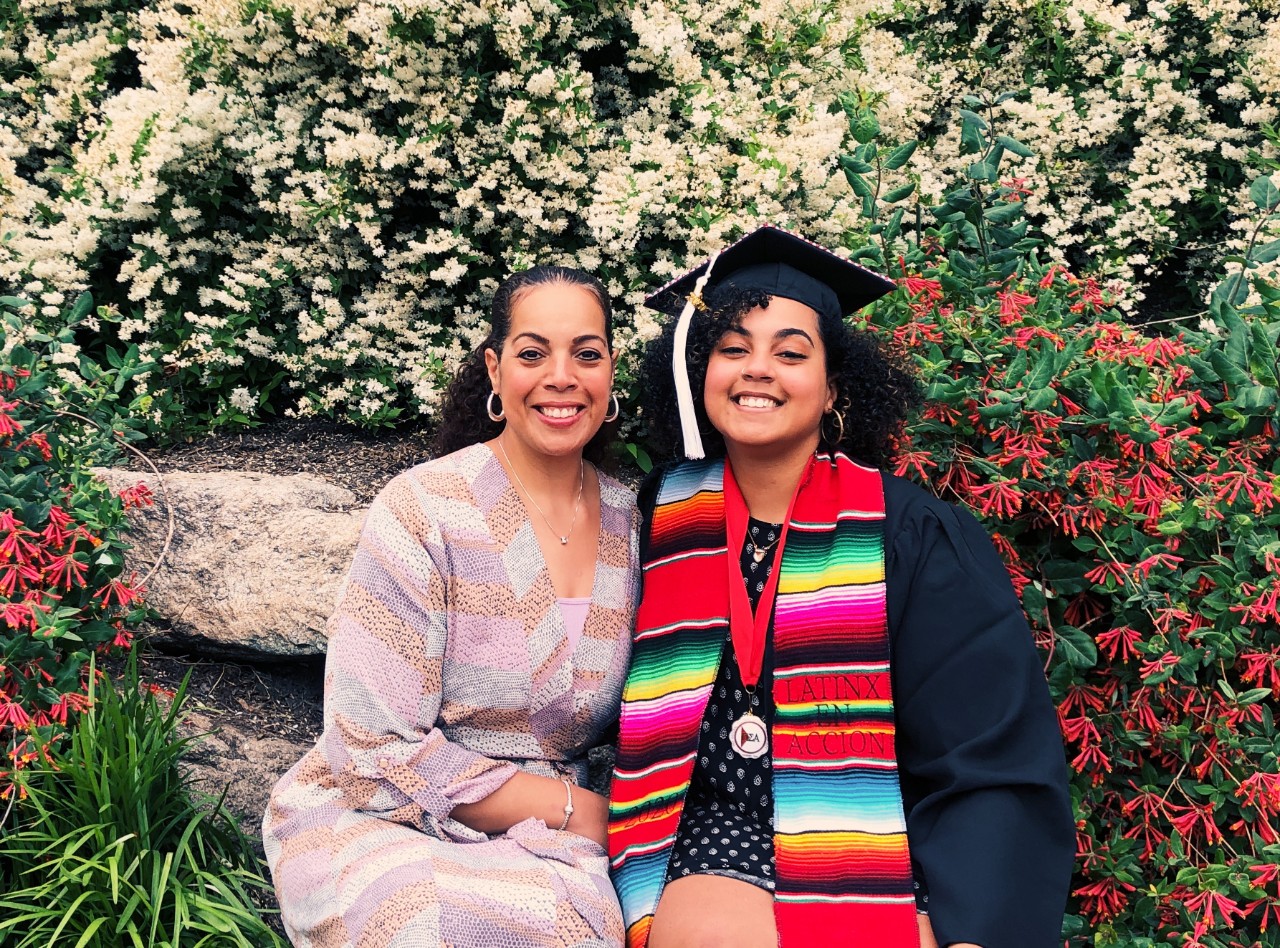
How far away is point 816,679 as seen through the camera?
2.21 metres

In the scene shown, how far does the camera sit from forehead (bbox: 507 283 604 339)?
2441mm

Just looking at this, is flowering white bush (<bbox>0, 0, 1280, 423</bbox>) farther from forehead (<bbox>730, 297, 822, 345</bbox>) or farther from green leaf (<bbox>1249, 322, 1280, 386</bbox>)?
green leaf (<bbox>1249, 322, 1280, 386</bbox>)

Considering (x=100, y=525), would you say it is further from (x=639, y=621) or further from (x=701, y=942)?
(x=701, y=942)

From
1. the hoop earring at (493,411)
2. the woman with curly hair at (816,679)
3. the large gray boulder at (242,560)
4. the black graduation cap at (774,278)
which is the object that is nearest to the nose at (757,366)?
the woman with curly hair at (816,679)

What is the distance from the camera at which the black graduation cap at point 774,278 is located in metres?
2.41

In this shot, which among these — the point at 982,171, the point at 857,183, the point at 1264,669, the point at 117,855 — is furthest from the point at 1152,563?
the point at 117,855

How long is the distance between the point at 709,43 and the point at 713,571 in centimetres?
247

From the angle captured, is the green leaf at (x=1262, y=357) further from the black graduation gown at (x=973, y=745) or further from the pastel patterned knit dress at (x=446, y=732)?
the pastel patterned knit dress at (x=446, y=732)

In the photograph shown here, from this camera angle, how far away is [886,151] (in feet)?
13.9

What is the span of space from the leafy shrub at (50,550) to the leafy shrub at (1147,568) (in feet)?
6.73

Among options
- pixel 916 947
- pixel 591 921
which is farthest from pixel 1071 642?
pixel 591 921

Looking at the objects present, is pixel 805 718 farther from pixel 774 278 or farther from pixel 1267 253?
→ pixel 1267 253

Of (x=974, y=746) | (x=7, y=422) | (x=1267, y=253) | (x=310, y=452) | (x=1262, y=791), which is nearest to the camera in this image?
(x=974, y=746)

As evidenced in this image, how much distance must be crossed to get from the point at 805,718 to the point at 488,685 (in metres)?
0.66
